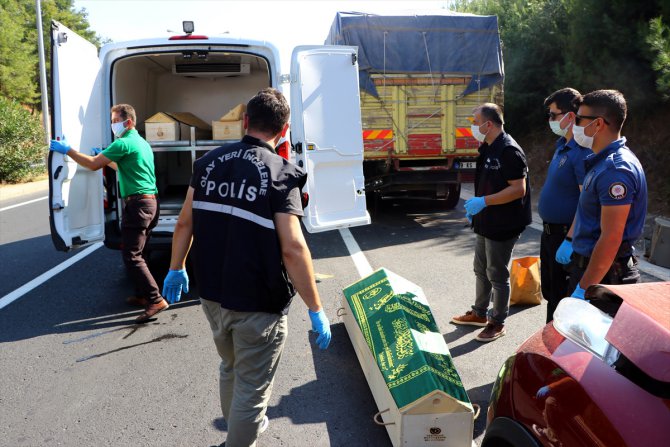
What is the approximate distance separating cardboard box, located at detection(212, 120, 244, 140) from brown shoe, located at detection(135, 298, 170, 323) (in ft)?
7.46

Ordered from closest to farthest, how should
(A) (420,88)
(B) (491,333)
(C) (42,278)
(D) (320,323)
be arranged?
(D) (320,323)
(B) (491,333)
(C) (42,278)
(A) (420,88)

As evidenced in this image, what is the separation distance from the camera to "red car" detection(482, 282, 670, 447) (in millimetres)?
1508

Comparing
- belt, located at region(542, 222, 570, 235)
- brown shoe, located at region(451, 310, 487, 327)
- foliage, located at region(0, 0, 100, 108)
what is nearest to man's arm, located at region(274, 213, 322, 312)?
belt, located at region(542, 222, 570, 235)

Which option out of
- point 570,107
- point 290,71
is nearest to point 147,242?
point 290,71

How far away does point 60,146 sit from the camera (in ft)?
15.3

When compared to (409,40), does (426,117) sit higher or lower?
lower

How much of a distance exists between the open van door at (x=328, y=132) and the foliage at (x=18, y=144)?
14.8 m

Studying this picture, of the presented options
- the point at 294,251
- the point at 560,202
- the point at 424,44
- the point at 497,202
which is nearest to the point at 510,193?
the point at 497,202

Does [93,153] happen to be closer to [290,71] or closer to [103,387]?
[290,71]

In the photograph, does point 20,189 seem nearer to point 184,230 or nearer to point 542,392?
point 184,230

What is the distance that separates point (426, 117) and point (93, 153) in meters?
5.46

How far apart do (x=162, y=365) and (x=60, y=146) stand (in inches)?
83.8

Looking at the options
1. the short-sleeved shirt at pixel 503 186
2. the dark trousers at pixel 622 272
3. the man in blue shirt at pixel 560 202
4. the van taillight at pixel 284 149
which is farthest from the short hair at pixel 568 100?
the van taillight at pixel 284 149

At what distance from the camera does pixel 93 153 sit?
5207 millimetres
